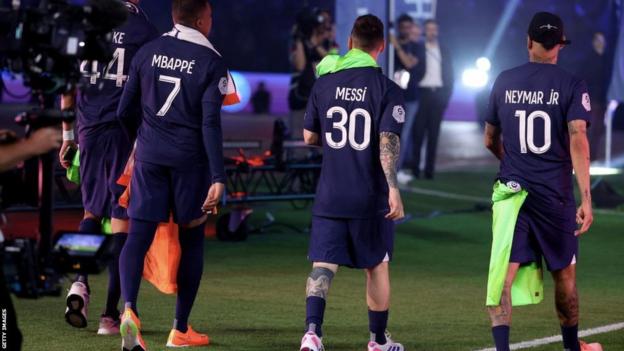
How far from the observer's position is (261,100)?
41125 millimetres

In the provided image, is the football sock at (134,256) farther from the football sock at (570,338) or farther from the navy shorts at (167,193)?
the football sock at (570,338)

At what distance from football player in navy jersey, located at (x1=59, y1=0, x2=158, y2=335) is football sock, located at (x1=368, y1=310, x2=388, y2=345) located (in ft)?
5.70

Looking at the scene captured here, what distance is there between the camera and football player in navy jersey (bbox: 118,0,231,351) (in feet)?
27.3

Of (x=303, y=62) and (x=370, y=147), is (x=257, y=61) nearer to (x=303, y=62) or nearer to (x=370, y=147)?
(x=303, y=62)

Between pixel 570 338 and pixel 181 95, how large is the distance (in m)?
2.67

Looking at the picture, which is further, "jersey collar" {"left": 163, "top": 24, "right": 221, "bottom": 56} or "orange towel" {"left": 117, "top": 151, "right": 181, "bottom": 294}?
"orange towel" {"left": 117, "top": 151, "right": 181, "bottom": 294}

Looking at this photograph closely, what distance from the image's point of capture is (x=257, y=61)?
141 ft

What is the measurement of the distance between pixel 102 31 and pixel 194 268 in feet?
8.76

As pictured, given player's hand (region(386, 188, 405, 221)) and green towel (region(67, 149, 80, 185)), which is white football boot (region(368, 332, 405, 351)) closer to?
player's hand (region(386, 188, 405, 221))

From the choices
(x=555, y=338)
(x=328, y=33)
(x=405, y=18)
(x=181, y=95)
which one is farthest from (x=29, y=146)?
(x=405, y=18)

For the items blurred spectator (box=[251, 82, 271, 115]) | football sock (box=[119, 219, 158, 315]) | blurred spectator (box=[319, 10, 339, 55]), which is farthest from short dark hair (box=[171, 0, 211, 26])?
blurred spectator (box=[251, 82, 271, 115])

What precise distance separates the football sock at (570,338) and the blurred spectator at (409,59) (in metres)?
11.4

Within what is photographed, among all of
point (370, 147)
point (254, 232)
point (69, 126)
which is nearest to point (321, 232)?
point (370, 147)

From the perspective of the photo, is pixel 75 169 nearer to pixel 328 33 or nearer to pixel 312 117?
pixel 312 117
